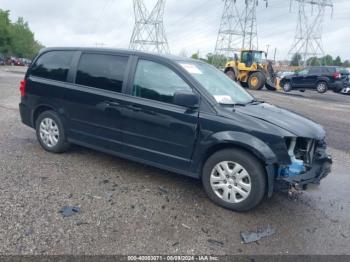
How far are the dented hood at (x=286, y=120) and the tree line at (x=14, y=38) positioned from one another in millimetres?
62149

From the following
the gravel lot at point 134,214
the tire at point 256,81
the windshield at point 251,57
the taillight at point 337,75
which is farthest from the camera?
the windshield at point 251,57

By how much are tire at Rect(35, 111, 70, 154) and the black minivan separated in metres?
0.02

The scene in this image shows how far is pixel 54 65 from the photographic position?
5.12m

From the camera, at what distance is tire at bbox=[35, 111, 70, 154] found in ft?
16.5

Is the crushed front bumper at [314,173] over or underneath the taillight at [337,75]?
underneath

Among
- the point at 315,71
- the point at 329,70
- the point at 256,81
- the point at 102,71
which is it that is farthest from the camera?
the point at 256,81

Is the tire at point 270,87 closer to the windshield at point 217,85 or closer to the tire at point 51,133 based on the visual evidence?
the windshield at point 217,85

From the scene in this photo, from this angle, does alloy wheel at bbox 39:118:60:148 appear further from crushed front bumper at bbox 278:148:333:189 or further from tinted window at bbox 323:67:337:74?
tinted window at bbox 323:67:337:74

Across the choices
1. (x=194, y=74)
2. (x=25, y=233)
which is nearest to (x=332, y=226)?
(x=194, y=74)

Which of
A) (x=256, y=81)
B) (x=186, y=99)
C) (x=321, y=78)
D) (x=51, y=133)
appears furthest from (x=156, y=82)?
(x=321, y=78)

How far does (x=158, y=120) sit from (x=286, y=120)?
5.18ft

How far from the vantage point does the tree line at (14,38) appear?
58.6m

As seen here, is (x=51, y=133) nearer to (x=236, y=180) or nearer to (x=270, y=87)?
(x=236, y=180)

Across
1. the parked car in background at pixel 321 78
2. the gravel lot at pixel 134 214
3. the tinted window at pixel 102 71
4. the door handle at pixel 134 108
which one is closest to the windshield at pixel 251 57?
the parked car in background at pixel 321 78
